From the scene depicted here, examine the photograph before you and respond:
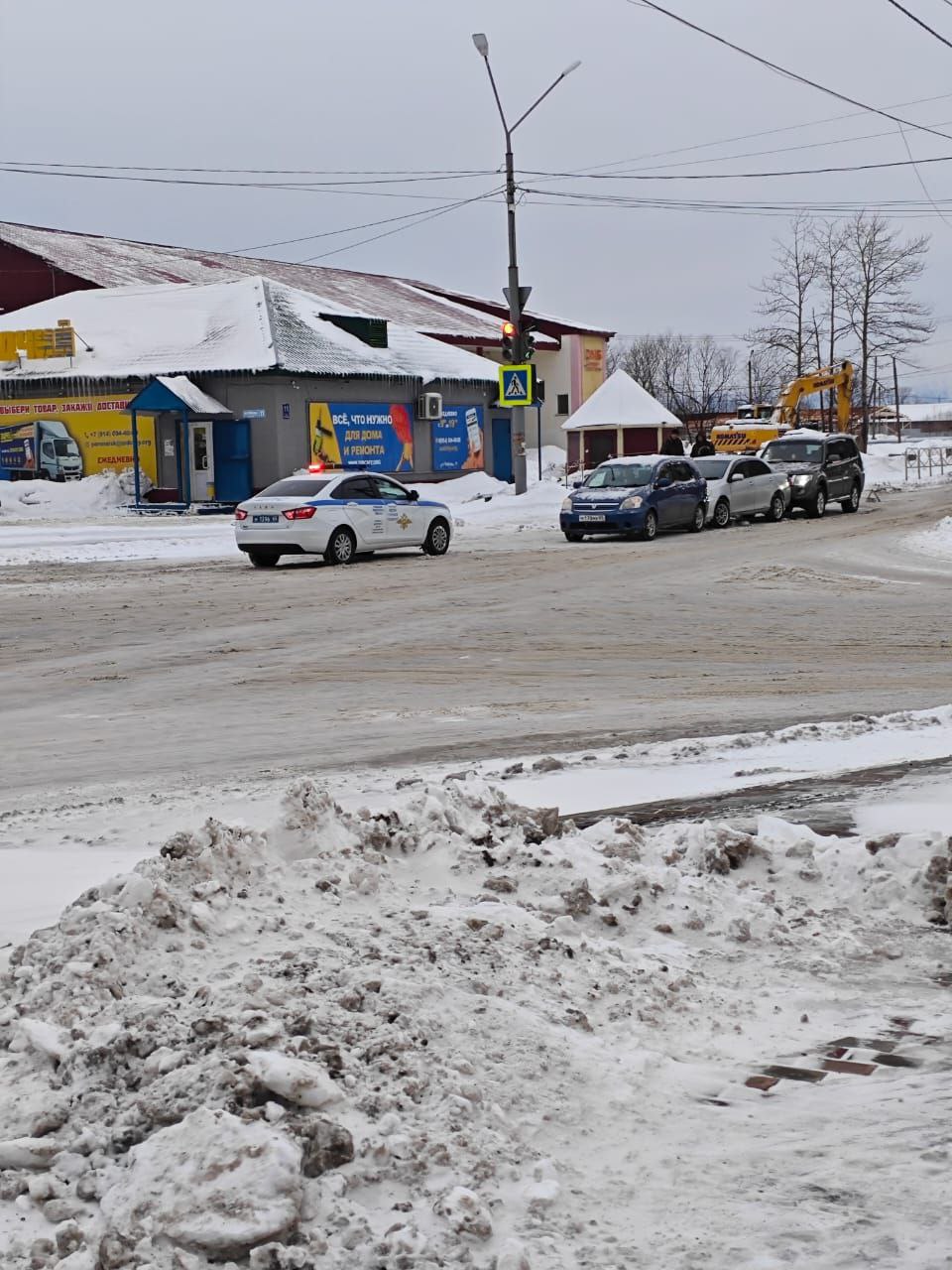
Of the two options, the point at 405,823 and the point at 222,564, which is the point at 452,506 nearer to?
the point at 222,564

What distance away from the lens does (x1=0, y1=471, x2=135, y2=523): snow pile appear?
3438cm

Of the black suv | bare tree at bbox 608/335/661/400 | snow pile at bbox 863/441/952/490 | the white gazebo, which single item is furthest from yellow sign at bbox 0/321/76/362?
bare tree at bbox 608/335/661/400

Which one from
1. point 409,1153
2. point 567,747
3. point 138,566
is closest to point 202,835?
point 409,1153

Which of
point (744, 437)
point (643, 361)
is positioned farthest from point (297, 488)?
point (643, 361)

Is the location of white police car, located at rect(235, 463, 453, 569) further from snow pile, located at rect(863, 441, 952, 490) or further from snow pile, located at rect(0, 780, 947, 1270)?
snow pile, located at rect(863, 441, 952, 490)

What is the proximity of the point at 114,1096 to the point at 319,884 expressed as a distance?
1.51 meters

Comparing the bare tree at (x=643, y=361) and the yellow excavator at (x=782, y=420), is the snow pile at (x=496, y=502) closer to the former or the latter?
the yellow excavator at (x=782, y=420)

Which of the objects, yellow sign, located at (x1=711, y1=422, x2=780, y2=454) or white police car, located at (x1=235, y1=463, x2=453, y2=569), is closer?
white police car, located at (x1=235, y1=463, x2=453, y2=569)

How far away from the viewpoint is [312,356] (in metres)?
37.6

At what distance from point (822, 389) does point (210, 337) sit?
21.2m

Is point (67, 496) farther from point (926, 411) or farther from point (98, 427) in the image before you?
point (926, 411)

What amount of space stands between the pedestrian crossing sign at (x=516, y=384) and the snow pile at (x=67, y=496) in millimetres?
10049

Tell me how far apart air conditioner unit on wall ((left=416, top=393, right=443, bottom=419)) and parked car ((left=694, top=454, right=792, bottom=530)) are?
39.6 ft

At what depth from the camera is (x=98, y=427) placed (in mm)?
37719
